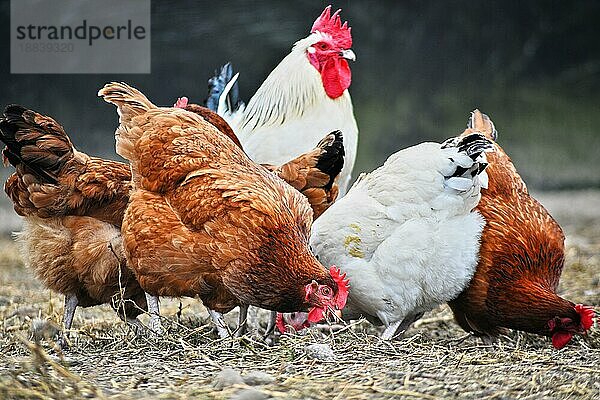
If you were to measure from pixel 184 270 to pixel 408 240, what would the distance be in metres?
0.98

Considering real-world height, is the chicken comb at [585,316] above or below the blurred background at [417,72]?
below

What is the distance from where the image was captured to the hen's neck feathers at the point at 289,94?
4.77 m

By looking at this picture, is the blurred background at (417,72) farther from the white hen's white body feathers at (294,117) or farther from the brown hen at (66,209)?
the brown hen at (66,209)

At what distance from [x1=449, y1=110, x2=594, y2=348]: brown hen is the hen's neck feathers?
125 centimetres

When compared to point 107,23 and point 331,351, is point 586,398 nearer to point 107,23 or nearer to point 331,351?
point 331,351

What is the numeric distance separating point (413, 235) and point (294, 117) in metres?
1.38

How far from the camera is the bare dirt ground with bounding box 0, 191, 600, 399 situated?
2.62 meters

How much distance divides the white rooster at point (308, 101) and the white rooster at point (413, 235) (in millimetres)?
889

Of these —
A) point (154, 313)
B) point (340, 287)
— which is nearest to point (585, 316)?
point (340, 287)

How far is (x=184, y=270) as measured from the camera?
3.33 m

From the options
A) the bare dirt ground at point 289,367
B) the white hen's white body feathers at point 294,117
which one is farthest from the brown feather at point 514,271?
the white hen's white body feathers at point 294,117

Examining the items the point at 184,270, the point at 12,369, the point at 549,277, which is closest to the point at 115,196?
the point at 184,270

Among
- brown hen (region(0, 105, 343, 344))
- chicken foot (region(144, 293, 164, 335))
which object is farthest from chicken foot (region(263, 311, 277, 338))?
brown hen (region(0, 105, 343, 344))

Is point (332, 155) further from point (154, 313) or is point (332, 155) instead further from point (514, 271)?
point (154, 313)
